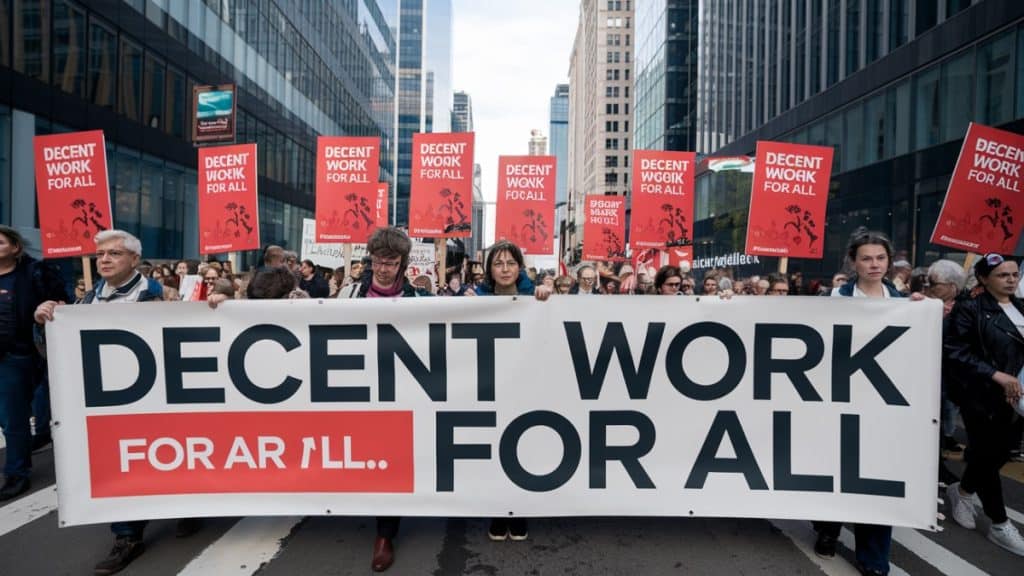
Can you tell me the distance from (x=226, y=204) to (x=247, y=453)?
6.71 metres

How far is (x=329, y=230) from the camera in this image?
10.0 meters

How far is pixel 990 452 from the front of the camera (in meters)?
3.91

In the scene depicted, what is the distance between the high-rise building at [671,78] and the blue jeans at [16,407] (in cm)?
5307

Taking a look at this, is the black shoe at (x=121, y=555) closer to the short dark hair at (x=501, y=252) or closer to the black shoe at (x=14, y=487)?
the black shoe at (x=14, y=487)

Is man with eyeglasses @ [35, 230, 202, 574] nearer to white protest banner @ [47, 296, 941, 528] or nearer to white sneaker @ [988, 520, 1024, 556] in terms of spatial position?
white protest banner @ [47, 296, 941, 528]

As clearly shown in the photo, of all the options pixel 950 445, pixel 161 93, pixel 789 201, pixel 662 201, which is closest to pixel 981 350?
pixel 950 445

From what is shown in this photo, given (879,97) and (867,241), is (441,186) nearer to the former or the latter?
(867,241)

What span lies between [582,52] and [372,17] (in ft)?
307

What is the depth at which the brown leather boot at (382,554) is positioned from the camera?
3457 mm

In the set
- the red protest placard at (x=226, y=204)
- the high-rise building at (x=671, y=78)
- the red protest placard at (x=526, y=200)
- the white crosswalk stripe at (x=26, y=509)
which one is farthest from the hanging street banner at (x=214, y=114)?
the high-rise building at (x=671, y=78)

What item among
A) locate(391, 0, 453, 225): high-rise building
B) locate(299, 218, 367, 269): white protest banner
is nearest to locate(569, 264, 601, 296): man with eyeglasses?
locate(299, 218, 367, 269): white protest banner

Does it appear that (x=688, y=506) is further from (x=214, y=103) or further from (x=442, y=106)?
(x=442, y=106)

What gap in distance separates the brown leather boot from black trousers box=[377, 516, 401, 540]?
0.02m

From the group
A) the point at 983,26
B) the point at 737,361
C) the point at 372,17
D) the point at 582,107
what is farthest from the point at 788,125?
the point at 582,107
